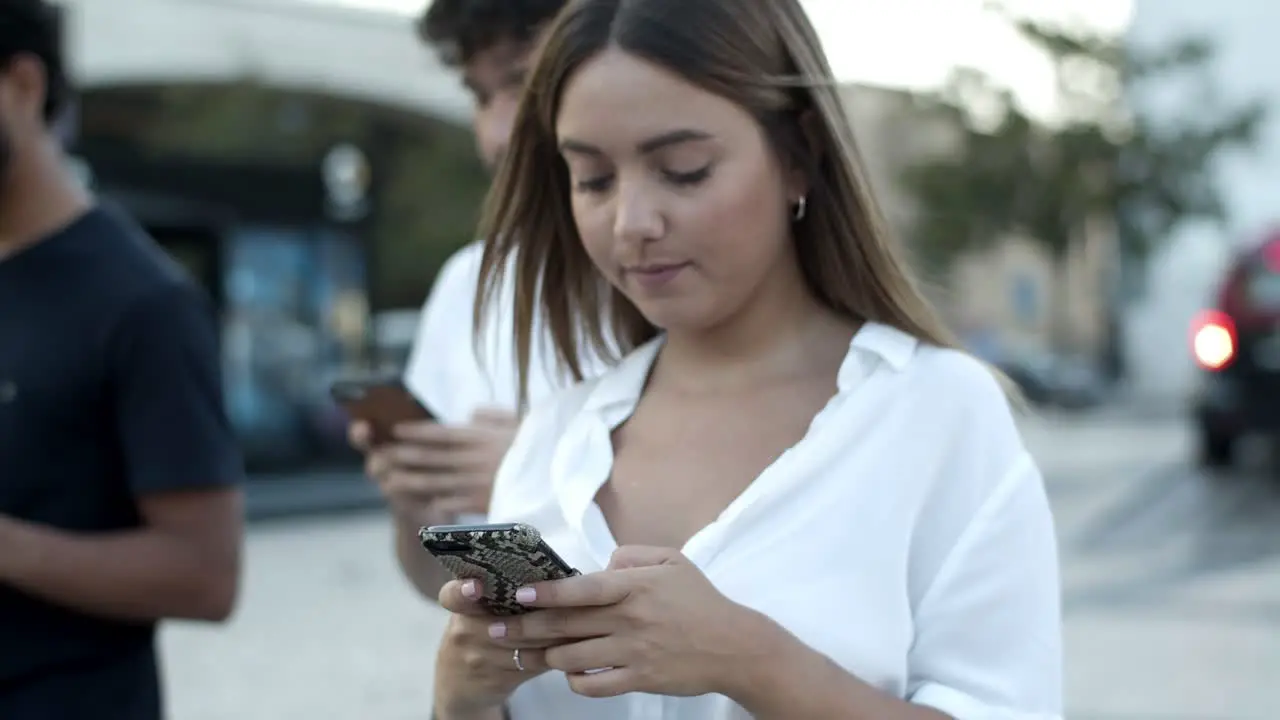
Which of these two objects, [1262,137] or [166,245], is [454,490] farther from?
[1262,137]

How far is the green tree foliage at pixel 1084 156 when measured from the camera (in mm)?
30344

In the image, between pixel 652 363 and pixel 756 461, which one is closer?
pixel 756 461

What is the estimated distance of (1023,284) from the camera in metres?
47.1

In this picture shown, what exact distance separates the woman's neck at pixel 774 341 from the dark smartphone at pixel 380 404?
572 millimetres

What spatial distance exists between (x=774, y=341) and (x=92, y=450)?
106cm

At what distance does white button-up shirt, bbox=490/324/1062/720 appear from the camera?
1.58m

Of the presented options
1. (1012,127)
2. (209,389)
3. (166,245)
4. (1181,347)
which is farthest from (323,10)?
(1181,347)

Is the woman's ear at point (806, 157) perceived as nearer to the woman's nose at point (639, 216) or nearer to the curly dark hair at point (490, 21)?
the woman's nose at point (639, 216)

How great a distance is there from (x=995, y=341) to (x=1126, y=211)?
3929mm

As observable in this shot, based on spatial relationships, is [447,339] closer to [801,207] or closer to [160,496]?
[160,496]

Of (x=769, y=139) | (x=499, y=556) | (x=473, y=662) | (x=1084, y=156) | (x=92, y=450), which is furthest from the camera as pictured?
(x=1084, y=156)

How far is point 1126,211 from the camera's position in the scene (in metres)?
32.1

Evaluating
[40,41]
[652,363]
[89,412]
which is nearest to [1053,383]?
[40,41]

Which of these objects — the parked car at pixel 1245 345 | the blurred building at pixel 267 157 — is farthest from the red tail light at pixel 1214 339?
the blurred building at pixel 267 157
